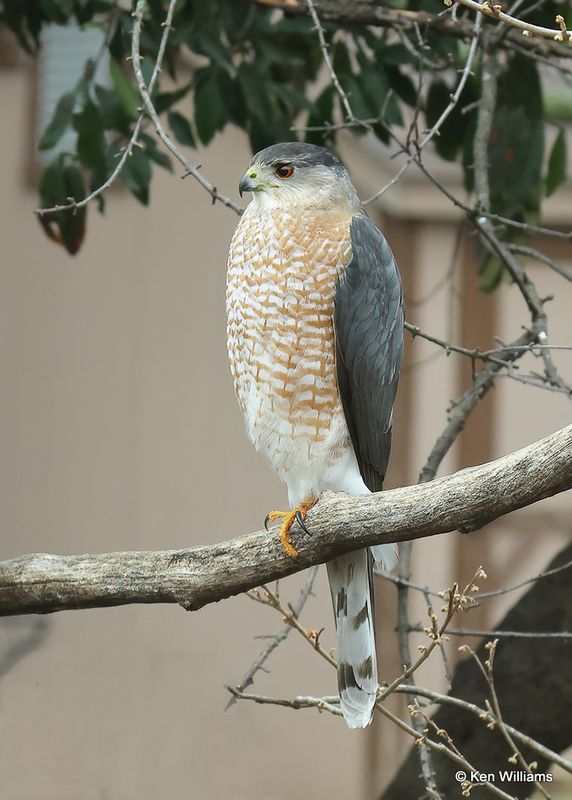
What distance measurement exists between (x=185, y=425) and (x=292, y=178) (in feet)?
8.61

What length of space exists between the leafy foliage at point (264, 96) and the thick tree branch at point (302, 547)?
1.24 m

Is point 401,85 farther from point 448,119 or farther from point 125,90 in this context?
point 125,90

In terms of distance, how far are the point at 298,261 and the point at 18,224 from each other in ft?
9.61

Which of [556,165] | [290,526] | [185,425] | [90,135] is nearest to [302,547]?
[290,526]

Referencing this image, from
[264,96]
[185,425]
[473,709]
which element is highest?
[264,96]

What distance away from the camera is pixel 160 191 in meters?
5.70

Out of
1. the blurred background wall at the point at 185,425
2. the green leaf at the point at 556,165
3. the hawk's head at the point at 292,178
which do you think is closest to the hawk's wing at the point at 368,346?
the hawk's head at the point at 292,178

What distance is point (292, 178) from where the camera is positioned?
3.11 meters

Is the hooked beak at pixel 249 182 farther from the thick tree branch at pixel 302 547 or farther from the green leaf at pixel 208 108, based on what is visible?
the thick tree branch at pixel 302 547

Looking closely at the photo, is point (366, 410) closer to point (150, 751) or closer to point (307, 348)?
point (307, 348)

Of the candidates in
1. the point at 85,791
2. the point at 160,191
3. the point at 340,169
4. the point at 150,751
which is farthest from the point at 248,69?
the point at 150,751

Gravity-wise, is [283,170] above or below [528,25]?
below

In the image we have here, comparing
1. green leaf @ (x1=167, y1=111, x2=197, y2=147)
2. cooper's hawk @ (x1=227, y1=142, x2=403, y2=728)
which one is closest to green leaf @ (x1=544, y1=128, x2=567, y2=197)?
cooper's hawk @ (x1=227, y1=142, x2=403, y2=728)

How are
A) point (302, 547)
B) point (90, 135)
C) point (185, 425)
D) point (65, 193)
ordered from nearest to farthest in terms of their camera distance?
point (302, 547)
point (90, 135)
point (65, 193)
point (185, 425)
